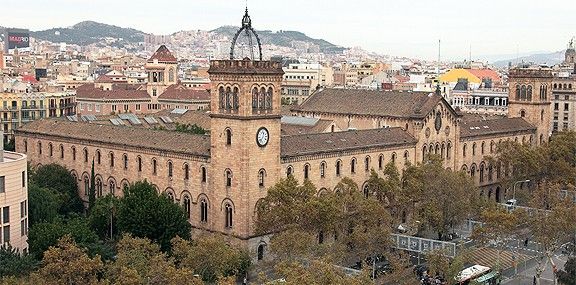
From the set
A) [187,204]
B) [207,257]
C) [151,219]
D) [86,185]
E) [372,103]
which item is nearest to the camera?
[207,257]

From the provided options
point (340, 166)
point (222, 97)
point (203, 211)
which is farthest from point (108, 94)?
point (222, 97)

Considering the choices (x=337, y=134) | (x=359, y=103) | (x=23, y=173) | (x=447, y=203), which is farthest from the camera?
(x=359, y=103)

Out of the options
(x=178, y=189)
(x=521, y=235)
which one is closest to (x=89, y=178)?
(x=178, y=189)

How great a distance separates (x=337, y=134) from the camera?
290 feet

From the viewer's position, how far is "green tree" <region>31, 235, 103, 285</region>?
174 ft

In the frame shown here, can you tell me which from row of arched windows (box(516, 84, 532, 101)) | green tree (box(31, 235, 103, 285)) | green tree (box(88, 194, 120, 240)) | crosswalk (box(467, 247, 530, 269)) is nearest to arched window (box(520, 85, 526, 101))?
row of arched windows (box(516, 84, 532, 101))

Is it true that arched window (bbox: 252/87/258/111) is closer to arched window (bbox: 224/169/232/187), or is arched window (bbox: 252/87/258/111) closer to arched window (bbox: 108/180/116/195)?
arched window (bbox: 224/169/232/187)

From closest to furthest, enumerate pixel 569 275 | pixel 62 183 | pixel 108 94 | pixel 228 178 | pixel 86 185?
pixel 569 275
pixel 228 178
pixel 62 183
pixel 86 185
pixel 108 94

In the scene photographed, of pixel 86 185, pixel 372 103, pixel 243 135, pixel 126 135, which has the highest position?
pixel 372 103

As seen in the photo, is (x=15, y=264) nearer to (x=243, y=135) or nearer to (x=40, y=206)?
(x=40, y=206)

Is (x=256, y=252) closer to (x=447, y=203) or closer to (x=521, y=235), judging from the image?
(x=447, y=203)

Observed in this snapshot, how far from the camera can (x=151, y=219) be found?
2889 inches

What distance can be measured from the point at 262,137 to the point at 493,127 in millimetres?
45514

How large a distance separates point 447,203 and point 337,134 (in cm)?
1394
